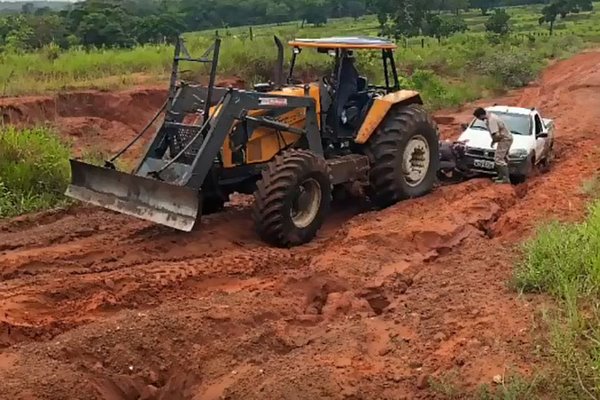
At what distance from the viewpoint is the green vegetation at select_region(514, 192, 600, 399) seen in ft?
19.3

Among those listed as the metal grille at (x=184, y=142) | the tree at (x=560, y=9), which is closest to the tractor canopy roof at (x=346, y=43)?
the metal grille at (x=184, y=142)

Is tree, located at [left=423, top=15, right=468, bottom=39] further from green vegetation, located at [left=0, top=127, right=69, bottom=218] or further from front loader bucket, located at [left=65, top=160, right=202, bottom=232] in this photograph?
front loader bucket, located at [left=65, top=160, right=202, bottom=232]

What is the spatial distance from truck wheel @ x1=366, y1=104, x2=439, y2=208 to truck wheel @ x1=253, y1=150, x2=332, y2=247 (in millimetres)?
1444

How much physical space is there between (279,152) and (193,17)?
52420 millimetres

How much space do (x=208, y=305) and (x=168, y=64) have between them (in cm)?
1635

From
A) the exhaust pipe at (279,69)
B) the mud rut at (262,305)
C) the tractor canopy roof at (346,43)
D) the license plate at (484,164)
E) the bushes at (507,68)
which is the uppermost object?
the tractor canopy roof at (346,43)

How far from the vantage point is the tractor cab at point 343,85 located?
11406 mm

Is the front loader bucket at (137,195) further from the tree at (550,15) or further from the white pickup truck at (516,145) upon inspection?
the tree at (550,15)

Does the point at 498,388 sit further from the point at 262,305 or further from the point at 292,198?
the point at 292,198

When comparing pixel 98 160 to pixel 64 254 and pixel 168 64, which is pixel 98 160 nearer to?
pixel 64 254

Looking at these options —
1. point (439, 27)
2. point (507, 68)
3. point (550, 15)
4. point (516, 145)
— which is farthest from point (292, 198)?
point (550, 15)

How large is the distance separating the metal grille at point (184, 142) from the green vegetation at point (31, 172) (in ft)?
7.97

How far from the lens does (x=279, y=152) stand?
424 inches

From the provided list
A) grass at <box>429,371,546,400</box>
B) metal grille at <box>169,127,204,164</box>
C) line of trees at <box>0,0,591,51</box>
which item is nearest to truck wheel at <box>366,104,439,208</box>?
metal grille at <box>169,127,204,164</box>
